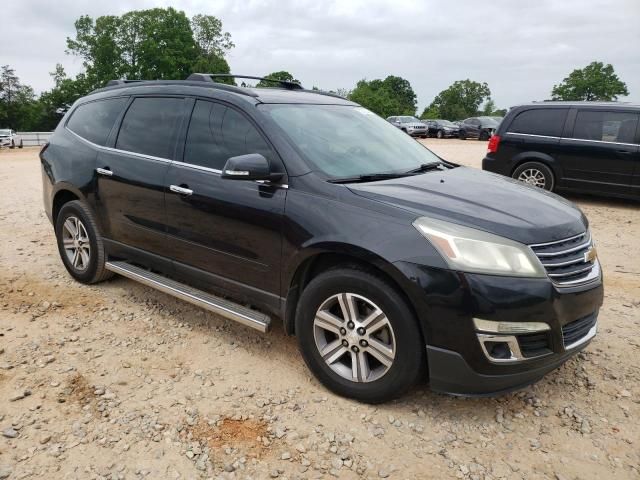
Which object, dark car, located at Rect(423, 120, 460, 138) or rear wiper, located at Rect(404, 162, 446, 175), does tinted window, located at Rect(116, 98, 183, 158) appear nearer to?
rear wiper, located at Rect(404, 162, 446, 175)

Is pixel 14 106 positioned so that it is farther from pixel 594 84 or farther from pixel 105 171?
pixel 594 84

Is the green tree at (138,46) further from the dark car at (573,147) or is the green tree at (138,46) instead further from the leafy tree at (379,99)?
the dark car at (573,147)

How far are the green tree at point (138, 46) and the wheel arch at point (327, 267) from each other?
189ft

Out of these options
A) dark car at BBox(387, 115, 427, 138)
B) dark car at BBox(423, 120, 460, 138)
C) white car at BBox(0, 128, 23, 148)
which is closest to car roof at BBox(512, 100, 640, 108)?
dark car at BBox(387, 115, 427, 138)

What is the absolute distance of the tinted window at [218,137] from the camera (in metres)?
3.51

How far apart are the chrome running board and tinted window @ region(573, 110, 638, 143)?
7.56 m

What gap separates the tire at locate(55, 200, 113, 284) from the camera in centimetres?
459

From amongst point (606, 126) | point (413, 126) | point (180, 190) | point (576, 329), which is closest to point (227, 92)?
point (180, 190)

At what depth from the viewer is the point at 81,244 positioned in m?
4.77

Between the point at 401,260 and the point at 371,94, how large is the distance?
61663 mm

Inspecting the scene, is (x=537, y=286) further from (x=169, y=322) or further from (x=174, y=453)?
(x=169, y=322)

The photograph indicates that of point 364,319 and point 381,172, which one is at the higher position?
point 381,172

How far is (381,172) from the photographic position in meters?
3.54

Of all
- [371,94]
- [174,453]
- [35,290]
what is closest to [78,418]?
[174,453]
